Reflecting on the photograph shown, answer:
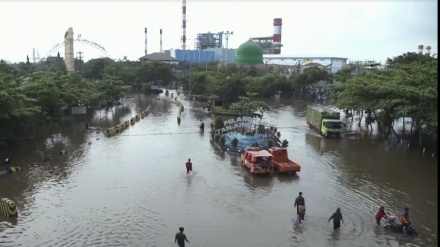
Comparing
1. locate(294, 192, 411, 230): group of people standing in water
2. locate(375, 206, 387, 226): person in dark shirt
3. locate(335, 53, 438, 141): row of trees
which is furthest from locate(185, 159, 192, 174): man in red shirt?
locate(335, 53, 438, 141): row of trees

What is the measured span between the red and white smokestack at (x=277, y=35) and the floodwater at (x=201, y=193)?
120m

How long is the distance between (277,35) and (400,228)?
465ft

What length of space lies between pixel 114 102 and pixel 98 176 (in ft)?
124

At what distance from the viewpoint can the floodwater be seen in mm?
16000

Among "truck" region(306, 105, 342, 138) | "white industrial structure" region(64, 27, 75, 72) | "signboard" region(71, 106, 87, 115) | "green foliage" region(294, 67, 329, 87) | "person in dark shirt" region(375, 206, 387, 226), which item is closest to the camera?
"person in dark shirt" region(375, 206, 387, 226)

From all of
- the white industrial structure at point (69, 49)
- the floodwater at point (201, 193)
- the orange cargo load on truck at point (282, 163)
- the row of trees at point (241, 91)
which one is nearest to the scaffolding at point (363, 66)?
the row of trees at point (241, 91)

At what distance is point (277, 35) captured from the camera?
153 m

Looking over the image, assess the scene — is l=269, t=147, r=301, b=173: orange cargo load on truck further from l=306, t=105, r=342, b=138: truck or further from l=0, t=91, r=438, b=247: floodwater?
l=306, t=105, r=342, b=138: truck

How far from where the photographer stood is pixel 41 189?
21250mm

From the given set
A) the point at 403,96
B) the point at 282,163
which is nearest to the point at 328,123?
the point at 403,96

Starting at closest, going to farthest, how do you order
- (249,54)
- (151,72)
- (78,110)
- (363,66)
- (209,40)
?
(78,110) → (151,72) → (363,66) → (249,54) → (209,40)

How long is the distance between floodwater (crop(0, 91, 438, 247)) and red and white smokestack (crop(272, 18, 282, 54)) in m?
120

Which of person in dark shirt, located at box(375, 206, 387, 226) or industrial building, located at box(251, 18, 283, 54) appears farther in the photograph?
industrial building, located at box(251, 18, 283, 54)

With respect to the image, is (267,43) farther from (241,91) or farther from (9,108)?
(9,108)
